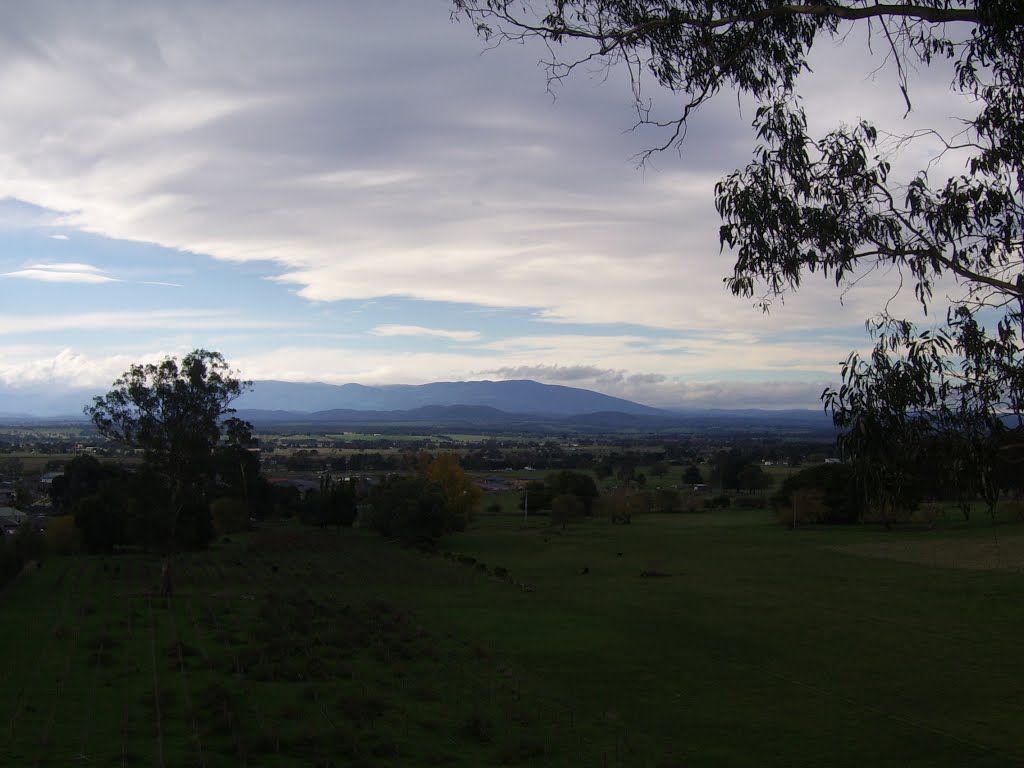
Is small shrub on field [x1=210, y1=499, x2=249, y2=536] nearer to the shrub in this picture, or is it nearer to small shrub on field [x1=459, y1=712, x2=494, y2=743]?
the shrub

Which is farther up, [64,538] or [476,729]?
[476,729]

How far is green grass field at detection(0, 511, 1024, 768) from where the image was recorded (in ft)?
48.0

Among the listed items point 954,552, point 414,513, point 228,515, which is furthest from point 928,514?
point 228,515

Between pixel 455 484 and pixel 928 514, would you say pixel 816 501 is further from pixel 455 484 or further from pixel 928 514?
pixel 455 484

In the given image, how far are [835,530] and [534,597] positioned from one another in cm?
3685

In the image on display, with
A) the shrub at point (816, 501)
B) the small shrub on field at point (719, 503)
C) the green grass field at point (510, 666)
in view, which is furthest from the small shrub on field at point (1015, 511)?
the small shrub on field at point (719, 503)

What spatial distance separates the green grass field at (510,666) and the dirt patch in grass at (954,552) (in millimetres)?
609

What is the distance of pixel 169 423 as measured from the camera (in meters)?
32.8

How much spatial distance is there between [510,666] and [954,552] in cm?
3550

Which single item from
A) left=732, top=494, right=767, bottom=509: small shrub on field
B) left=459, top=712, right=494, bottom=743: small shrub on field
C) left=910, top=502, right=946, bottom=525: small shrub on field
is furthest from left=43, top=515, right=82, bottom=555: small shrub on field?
left=732, top=494, right=767, bottom=509: small shrub on field

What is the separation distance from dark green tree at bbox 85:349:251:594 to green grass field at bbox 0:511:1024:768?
4.00 metres

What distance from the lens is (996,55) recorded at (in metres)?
9.99

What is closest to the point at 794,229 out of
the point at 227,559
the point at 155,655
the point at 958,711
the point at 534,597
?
the point at 958,711

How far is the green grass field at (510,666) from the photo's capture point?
48.0ft
